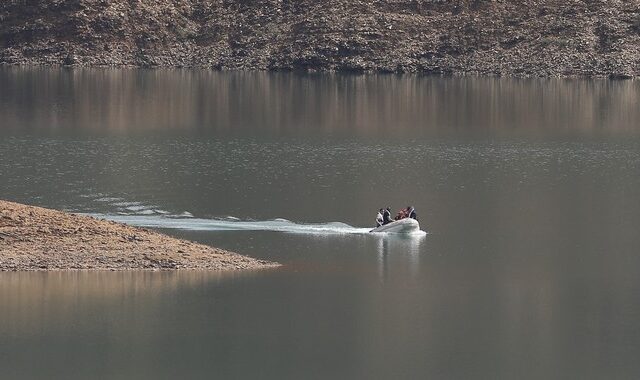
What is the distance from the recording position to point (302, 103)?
434ft

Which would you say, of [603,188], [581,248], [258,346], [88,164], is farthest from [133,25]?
Answer: [258,346]

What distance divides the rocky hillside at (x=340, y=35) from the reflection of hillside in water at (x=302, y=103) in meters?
4.55

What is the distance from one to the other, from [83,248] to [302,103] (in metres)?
80.1

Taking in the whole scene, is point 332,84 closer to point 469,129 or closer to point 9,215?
point 469,129

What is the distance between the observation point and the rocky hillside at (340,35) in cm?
16238

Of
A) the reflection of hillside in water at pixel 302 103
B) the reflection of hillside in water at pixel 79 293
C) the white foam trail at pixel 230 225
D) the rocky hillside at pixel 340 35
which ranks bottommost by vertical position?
the reflection of hillside in water at pixel 79 293

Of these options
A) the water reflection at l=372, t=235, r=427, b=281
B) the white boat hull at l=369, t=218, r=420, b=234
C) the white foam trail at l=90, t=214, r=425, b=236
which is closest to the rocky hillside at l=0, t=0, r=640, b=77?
the white foam trail at l=90, t=214, r=425, b=236

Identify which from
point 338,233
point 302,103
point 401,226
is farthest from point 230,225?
point 302,103

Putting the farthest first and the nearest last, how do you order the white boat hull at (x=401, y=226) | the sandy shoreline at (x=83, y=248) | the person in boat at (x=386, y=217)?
the person in boat at (x=386, y=217) < the white boat hull at (x=401, y=226) < the sandy shoreline at (x=83, y=248)

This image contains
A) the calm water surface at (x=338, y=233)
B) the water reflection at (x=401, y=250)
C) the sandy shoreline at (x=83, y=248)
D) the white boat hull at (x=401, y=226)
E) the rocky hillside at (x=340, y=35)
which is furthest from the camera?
the rocky hillside at (x=340, y=35)

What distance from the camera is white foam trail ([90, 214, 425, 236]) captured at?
6556 centimetres

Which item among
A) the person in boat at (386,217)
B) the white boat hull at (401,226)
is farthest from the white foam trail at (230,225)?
the person in boat at (386,217)

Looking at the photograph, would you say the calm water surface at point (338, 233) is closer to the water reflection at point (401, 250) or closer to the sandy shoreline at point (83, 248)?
the water reflection at point (401, 250)

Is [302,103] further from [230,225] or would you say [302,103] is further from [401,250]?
[401,250]
